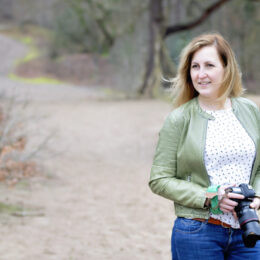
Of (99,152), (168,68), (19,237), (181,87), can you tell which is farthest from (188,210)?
(168,68)

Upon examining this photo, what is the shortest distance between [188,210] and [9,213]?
13.7 ft

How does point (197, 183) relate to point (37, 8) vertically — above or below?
below

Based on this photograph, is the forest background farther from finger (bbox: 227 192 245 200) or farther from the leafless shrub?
finger (bbox: 227 192 245 200)

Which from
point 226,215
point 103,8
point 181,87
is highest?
point 103,8

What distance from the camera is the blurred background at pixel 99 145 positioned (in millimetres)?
5473

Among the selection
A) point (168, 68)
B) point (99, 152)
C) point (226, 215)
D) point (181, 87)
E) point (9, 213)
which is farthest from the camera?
point (168, 68)

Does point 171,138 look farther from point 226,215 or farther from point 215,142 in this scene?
point 226,215

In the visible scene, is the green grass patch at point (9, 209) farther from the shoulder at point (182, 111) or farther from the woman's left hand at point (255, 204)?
the woman's left hand at point (255, 204)

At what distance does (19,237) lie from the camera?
530 cm

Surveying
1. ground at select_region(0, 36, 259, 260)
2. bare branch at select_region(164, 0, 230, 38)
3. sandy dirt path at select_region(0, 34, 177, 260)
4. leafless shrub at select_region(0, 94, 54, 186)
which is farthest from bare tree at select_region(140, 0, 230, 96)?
leafless shrub at select_region(0, 94, 54, 186)

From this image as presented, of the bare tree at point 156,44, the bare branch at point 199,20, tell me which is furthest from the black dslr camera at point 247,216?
the bare tree at point 156,44

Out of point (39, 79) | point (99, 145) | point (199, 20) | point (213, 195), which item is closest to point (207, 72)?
point (213, 195)

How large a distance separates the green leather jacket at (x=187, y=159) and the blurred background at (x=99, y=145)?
0.71m

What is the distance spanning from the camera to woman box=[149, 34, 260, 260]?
7.44ft
